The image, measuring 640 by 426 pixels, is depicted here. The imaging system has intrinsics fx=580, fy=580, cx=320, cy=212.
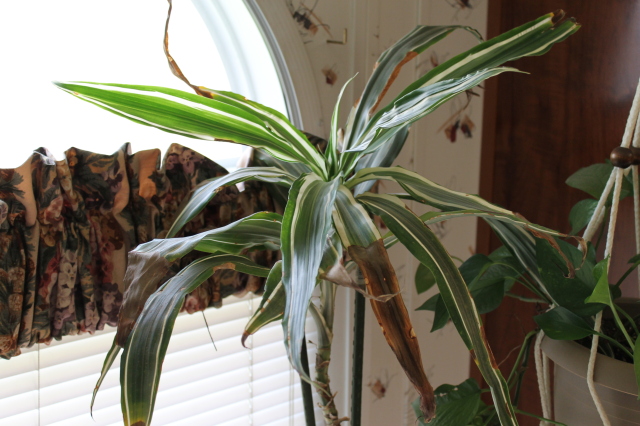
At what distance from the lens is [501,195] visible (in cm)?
189

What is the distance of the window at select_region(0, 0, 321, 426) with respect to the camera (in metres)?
1.17

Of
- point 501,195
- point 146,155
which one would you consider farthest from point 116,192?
point 501,195

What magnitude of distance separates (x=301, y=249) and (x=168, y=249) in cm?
20

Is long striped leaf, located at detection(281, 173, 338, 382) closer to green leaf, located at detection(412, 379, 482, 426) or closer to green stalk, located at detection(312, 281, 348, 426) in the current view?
green stalk, located at detection(312, 281, 348, 426)

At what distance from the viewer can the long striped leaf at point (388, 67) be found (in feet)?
3.08

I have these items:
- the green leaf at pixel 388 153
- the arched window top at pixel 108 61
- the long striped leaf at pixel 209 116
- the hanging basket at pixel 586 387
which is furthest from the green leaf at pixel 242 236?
the arched window top at pixel 108 61

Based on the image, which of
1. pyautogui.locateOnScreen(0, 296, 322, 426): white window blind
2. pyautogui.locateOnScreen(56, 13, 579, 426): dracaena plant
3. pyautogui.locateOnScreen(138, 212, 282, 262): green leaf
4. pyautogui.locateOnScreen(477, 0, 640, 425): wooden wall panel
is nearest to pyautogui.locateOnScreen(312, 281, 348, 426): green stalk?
pyautogui.locateOnScreen(56, 13, 579, 426): dracaena plant

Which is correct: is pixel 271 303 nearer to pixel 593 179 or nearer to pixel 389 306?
pixel 389 306

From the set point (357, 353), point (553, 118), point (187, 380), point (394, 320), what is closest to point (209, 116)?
point (394, 320)

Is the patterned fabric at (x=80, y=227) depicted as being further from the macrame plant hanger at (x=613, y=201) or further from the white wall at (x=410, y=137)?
the macrame plant hanger at (x=613, y=201)

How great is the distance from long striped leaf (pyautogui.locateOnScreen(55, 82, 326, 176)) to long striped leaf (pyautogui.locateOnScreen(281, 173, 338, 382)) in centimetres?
12

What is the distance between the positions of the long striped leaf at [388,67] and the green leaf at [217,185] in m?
0.12

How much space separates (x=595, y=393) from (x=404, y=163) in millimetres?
893

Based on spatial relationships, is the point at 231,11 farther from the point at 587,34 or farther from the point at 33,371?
the point at 587,34
